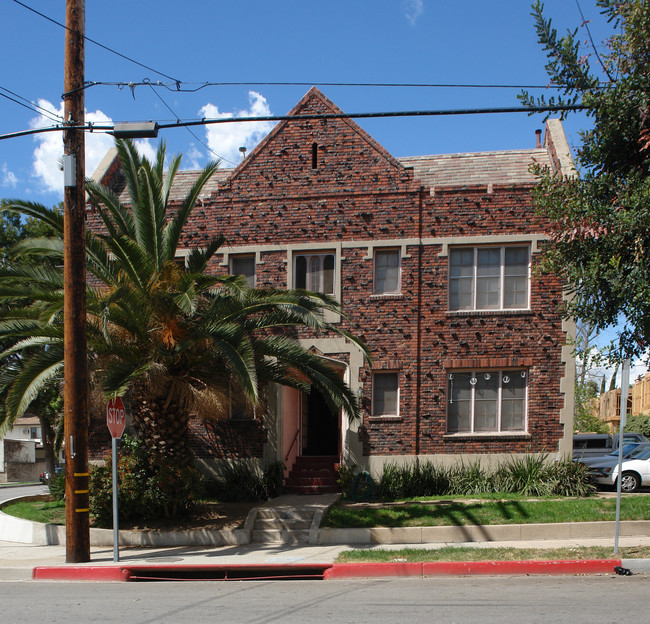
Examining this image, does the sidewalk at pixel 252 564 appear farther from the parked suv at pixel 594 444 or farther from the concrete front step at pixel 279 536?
the parked suv at pixel 594 444

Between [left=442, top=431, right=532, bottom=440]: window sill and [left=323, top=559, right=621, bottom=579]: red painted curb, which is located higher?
[left=442, top=431, right=532, bottom=440]: window sill

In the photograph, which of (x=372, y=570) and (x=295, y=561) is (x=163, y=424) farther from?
(x=372, y=570)

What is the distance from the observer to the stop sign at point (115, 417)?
40.5ft

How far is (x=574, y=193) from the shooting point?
473 inches

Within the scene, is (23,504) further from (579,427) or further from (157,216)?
(579,427)

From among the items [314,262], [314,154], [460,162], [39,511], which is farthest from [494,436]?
[39,511]

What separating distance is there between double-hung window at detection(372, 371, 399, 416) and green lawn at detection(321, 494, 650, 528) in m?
2.88

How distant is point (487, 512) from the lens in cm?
1398

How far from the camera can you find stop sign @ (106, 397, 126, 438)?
12.3 m

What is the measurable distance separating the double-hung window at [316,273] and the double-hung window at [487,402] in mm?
3783

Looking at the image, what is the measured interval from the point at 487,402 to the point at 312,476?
465 cm

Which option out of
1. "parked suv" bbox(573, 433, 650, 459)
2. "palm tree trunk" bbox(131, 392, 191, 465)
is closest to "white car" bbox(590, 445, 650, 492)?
"parked suv" bbox(573, 433, 650, 459)

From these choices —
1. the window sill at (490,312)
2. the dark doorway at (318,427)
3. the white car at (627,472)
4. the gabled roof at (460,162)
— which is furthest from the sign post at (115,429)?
the white car at (627,472)

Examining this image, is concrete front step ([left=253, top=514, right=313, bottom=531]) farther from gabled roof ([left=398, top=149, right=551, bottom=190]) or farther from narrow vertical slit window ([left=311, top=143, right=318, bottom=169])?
narrow vertical slit window ([left=311, top=143, right=318, bottom=169])
